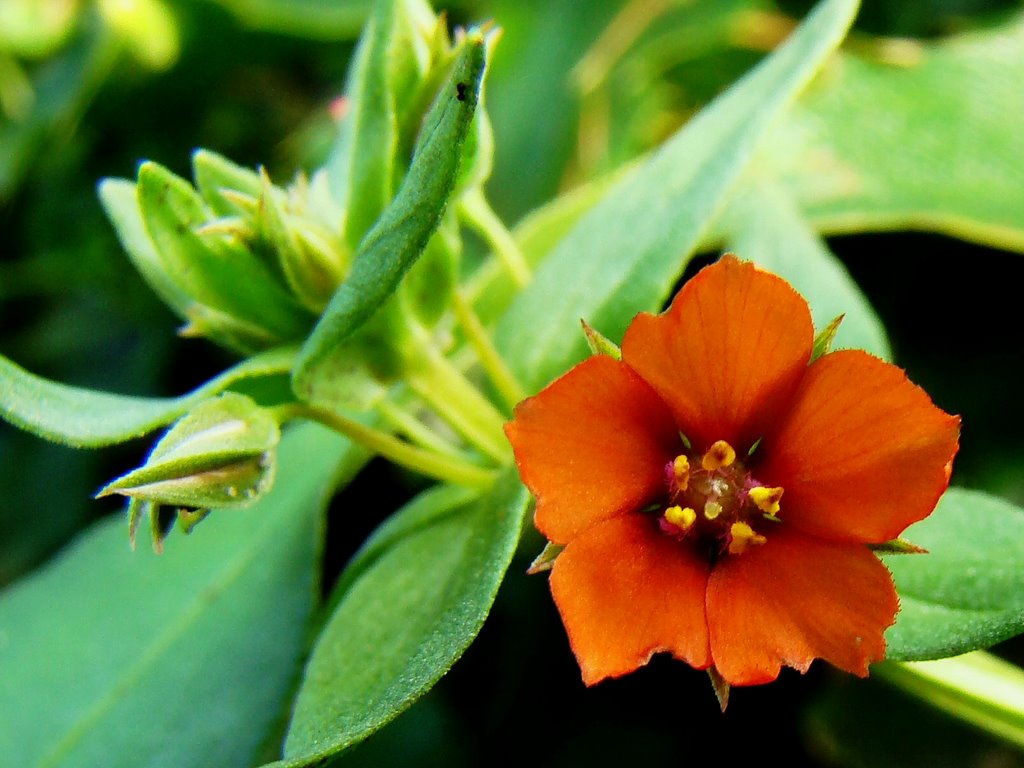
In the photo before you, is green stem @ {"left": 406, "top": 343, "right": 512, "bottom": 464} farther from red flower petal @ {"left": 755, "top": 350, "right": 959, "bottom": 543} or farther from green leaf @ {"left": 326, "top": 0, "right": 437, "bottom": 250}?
red flower petal @ {"left": 755, "top": 350, "right": 959, "bottom": 543}

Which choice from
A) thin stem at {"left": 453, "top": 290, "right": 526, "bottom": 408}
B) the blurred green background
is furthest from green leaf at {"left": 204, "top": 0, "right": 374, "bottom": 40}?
thin stem at {"left": 453, "top": 290, "right": 526, "bottom": 408}

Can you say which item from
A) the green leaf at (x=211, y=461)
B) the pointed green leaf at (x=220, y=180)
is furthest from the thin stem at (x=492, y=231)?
the green leaf at (x=211, y=461)

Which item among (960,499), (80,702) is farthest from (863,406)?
(80,702)

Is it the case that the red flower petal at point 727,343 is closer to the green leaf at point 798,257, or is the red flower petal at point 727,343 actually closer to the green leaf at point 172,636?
the green leaf at point 798,257

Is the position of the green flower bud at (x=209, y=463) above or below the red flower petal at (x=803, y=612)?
above

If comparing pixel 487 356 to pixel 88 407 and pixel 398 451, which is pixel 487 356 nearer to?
pixel 398 451

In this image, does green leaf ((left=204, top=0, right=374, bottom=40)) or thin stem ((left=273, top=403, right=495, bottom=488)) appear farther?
green leaf ((left=204, top=0, right=374, bottom=40))
